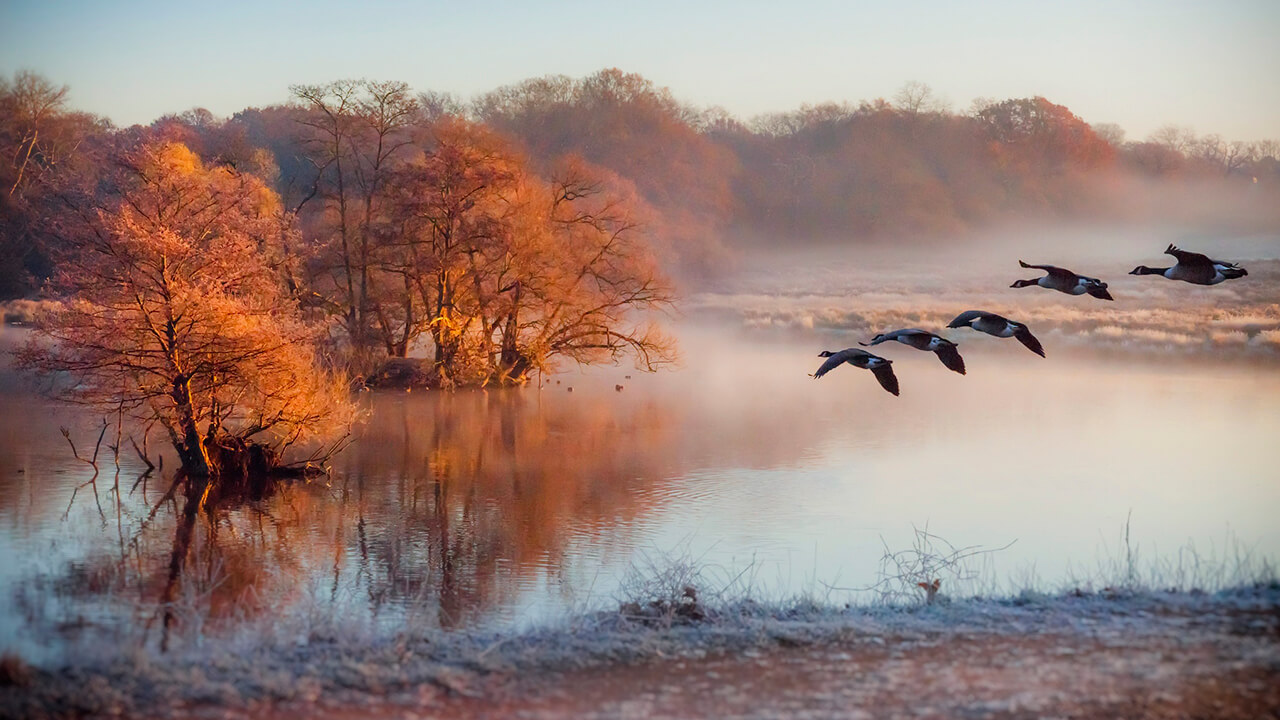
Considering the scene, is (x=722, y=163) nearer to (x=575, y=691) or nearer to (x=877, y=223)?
(x=877, y=223)

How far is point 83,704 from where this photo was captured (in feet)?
16.4

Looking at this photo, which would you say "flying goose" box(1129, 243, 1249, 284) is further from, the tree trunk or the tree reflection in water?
the tree trunk

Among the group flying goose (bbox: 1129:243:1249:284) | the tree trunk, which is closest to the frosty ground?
flying goose (bbox: 1129:243:1249:284)

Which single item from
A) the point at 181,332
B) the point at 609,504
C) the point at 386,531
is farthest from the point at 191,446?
the point at 609,504

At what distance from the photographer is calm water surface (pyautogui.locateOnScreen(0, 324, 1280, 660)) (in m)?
8.84

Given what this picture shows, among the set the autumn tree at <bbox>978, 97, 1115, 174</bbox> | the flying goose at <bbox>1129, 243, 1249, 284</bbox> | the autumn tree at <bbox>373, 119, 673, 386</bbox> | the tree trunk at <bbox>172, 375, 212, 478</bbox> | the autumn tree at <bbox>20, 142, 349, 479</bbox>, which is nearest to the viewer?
the flying goose at <bbox>1129, 243, 1249, 284</bbox>

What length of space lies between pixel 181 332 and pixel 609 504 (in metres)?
5.45

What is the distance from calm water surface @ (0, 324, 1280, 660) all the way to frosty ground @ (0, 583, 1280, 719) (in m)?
1.04

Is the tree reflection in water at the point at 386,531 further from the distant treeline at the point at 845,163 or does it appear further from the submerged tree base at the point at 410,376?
the distant treeline at the point at 845,163

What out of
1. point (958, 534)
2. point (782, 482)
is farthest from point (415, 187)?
point (958, 534)

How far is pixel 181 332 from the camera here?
43.2ft

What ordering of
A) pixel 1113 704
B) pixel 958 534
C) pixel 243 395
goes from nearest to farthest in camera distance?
pixel 1113 704, pixel 958 534, pixel 243 395

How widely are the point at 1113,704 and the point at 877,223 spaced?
52116 millimetres

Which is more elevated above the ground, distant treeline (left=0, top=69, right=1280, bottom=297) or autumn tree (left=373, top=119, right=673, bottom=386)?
distant treeline (left=0, top=69, right=1280, bottom=297)
